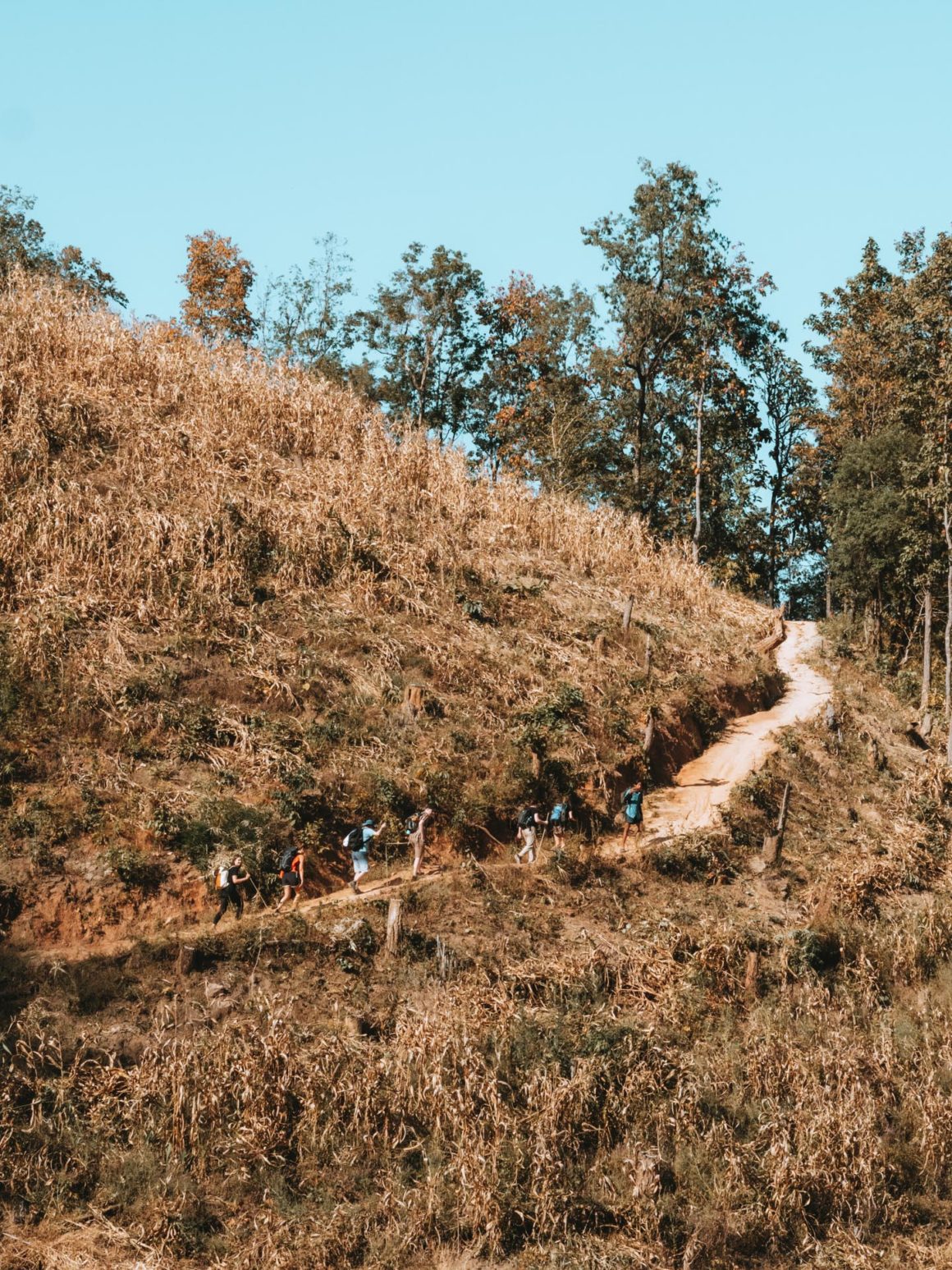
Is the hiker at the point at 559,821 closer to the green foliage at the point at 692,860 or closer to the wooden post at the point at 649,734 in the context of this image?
the green foliage at the point at 692,860

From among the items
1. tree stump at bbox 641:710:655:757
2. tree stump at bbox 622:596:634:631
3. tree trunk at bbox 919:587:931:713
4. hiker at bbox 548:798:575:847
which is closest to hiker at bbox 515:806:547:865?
hiker at bbox 548:798:575:847

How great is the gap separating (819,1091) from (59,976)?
10.7m

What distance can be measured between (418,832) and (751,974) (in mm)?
5800

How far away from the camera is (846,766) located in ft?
91.6

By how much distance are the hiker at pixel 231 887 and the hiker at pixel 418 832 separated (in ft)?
9.20

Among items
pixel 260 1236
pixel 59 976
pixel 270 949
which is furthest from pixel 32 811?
pixel 260 1236

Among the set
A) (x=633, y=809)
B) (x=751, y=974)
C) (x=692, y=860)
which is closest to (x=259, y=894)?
(x=633, y=809)

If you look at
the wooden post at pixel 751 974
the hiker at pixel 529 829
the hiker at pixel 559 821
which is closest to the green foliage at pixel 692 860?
the hiker at pixel 559 821

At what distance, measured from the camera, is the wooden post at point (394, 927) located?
1853cm

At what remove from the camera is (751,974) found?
63.8ft

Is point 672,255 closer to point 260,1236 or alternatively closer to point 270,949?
point 270,949

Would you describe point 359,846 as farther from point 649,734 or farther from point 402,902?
point 649,734

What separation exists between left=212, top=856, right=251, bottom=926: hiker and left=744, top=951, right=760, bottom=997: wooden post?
7.99 metres

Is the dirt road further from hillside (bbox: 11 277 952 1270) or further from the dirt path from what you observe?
hillside (bbox: 11 277 952 1270)
